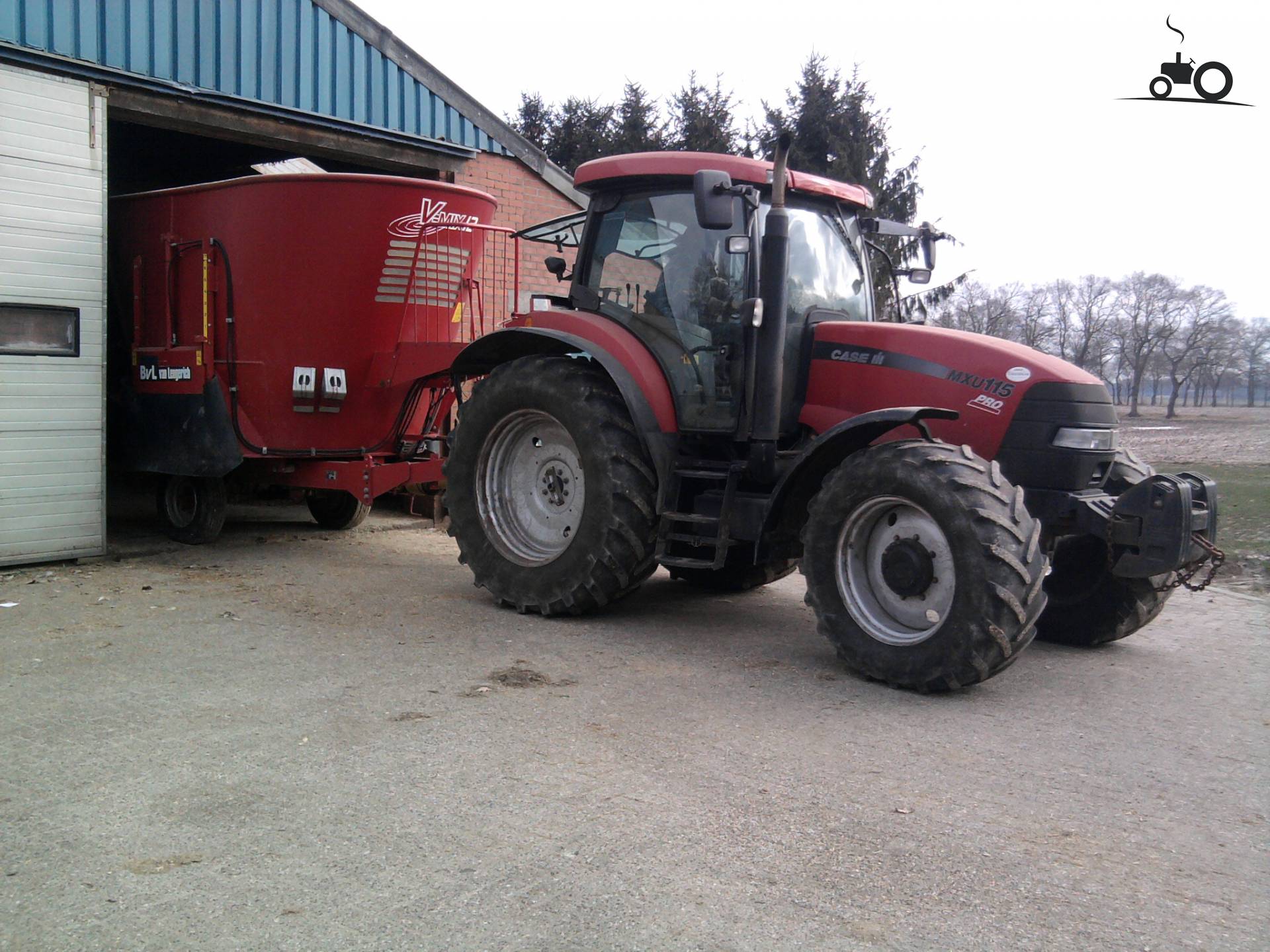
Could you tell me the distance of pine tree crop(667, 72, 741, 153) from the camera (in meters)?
24.3

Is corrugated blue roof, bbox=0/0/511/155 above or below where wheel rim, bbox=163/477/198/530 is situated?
above

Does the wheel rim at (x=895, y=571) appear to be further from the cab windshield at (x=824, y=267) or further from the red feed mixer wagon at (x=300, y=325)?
the red feed mixer wagon at (x=300, y=325)

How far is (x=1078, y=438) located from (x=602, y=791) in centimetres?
302

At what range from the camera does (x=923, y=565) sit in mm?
5211

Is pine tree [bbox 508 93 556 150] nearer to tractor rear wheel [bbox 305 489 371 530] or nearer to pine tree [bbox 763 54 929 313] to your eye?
pine tree [bbox 763 54 929 313]

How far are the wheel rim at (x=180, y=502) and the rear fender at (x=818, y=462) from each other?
5.56 m

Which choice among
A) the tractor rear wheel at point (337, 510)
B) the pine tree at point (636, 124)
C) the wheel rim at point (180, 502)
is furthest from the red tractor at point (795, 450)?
the pine tree at point (636, 124)

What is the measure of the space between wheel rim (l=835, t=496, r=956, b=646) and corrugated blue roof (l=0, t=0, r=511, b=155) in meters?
6.54

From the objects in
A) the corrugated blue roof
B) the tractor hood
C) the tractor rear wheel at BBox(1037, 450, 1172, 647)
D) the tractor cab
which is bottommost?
the tractor rear wheel at BBox(1037, 450, 1172, 647)

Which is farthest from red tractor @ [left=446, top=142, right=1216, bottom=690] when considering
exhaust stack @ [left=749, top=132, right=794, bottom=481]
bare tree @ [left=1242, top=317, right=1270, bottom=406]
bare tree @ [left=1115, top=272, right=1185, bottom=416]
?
bare tree @ [left=1242, top=317, right=1270, bottom=406]

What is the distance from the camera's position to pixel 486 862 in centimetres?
337

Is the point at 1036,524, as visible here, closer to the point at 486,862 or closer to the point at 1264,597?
the point at 486,862

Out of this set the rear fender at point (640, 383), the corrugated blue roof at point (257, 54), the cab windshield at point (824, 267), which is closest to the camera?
the cab windshield at point (824, 267)

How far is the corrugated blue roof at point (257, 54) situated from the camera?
8.16 metres
